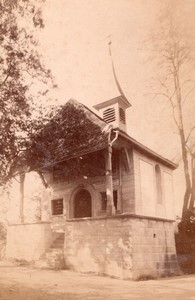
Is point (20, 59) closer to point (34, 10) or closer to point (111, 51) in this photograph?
point (34, 10)

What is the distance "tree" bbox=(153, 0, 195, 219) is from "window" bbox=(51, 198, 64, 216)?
725 centimetres

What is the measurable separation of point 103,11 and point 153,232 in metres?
6.80

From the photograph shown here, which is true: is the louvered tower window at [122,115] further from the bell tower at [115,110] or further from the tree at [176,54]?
the tree at [176,54]

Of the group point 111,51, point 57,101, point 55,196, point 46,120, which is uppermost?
point 111,51

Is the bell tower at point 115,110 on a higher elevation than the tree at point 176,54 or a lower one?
higher

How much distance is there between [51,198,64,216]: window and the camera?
1477 cm

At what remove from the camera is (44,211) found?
15.3 metres

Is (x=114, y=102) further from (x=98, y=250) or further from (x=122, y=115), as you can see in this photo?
(x=98, y=250)

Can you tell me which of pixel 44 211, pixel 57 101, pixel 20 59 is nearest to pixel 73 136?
A: pixel 57 101

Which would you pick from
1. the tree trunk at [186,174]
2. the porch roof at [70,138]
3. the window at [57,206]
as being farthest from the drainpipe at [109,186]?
the window at [57,206]

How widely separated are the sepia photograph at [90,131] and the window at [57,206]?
242 cm

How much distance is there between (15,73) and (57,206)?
8207mm

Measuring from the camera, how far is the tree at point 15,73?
830 cm

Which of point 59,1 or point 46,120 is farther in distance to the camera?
point 46,120
